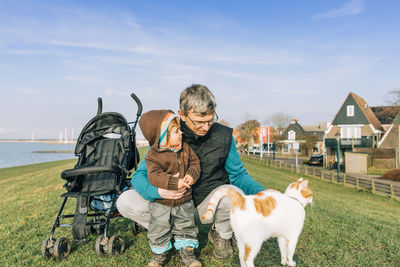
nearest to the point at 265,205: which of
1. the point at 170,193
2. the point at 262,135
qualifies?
the point at 170,193

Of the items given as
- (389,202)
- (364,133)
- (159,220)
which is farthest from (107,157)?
(364,133)

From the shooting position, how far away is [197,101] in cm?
300

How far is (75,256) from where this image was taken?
10.8ft

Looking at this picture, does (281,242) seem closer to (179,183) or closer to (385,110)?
(179,183)

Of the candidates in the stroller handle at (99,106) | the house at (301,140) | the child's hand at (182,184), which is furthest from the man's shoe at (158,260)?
the house at (301,140)

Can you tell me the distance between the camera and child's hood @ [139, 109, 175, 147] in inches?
117

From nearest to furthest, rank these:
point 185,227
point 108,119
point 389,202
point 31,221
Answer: point 185,227 → point 108,119 → point 31,221 → point 389,202

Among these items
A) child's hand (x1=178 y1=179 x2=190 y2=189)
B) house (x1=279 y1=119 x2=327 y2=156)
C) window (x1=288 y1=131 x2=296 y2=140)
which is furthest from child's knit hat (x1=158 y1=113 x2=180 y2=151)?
window (x1=288 y1=131 x2=296 y2=140)

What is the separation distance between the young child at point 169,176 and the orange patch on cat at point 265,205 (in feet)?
2.43

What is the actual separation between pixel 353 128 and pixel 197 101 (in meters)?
40.2

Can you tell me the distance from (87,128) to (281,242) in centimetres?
322

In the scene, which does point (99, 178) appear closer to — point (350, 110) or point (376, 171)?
point (376, 171)

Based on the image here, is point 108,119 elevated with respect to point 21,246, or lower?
elevated

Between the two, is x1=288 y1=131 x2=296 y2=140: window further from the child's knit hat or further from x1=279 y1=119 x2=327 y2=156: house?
the child's knit hat
